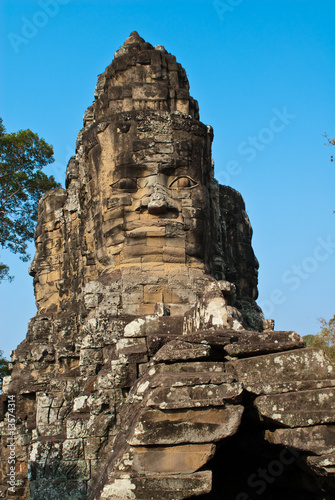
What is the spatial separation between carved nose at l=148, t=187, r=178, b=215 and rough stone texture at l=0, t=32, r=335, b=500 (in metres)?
0.04

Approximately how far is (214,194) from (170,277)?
9.41ft

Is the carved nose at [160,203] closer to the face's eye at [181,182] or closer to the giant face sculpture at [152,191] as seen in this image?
the giant face sculpture at [152,191]

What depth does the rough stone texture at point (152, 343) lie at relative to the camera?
19.7 ft

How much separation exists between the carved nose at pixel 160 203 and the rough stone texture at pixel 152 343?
1.4 inches

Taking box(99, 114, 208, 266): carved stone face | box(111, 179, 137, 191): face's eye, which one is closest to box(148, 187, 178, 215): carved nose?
box(99, 114, 208, 266): carved stone face

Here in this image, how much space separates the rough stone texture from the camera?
19.7 feet

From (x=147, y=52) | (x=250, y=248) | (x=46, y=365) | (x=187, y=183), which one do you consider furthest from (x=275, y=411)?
(x=250, y=248)

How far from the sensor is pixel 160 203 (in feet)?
38.0

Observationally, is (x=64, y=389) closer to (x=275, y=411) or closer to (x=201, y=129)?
(x=201, y=129)

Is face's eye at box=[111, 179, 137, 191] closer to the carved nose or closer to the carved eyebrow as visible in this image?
the carved eyebrow

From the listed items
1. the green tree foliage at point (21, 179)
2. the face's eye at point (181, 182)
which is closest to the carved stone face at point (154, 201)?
the face's eye at point (181, 182)

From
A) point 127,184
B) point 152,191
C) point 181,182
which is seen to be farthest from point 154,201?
point 181,182

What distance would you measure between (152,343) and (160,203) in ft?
10.2

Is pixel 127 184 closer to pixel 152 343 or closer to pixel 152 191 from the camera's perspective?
pixel 152 191
